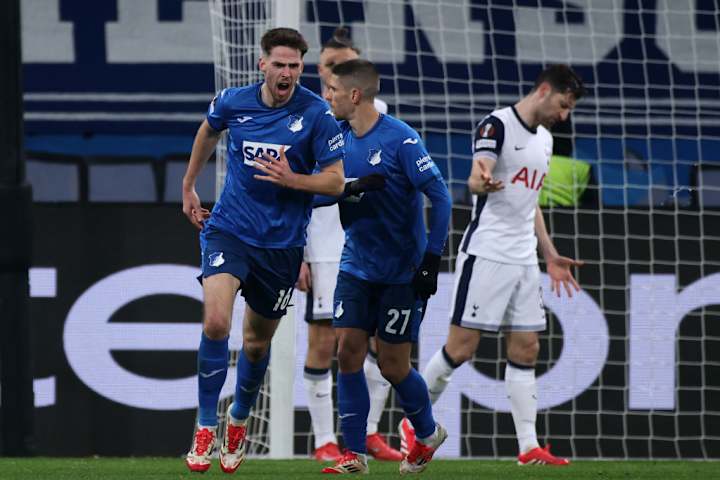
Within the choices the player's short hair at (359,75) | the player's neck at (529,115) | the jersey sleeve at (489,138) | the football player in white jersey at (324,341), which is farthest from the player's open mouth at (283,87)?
the player's neck at (529,115)

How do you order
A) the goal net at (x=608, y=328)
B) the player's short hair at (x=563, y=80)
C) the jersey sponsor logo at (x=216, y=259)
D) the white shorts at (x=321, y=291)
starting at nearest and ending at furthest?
the jersey sponsor logo at (x=216, y=259)
the player's short hair at (x=563, y=80)
the white shorts at (x=321, y=291)
the goal net at (x=608, y=328)

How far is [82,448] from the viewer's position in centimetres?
918

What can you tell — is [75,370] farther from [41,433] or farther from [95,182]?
[95,182]

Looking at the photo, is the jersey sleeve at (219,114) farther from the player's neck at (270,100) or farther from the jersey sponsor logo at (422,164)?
the jersey sponsor logo at (422,164)

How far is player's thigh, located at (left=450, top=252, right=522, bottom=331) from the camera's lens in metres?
8.16

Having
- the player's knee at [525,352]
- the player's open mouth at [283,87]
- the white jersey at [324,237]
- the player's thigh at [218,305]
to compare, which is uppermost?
the player's open mouth at [283,87]

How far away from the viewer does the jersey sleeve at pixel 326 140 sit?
22.0 ft

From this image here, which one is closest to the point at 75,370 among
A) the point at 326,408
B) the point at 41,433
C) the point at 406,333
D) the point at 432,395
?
the point at 41,433

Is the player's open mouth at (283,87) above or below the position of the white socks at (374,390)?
above

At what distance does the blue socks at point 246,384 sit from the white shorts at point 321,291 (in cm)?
143

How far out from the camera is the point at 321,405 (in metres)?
8.56

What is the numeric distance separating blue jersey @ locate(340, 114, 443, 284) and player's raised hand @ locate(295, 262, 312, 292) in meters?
1.46

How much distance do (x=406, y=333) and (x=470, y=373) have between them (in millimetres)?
2340

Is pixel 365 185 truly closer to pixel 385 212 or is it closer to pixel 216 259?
pixel 385 212
